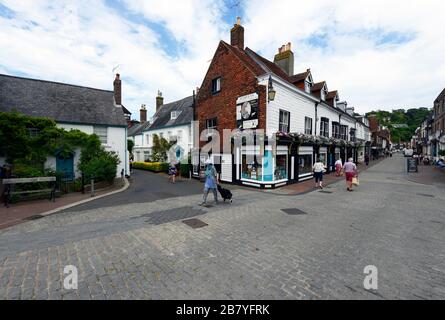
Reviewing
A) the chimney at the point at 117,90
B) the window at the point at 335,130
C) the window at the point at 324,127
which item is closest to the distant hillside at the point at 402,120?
the window at the point at 335,130

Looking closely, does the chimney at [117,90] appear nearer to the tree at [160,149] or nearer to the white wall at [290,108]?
the tree at [160,149]

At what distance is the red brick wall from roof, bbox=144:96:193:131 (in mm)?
6739

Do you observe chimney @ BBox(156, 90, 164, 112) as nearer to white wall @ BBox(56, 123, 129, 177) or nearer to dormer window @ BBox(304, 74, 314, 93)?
white wall @ BBox(56, 123, 129, 177)

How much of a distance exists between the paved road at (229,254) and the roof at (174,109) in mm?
19117

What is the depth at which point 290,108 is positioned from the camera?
14.6m

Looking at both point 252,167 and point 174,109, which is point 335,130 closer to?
point 252,167

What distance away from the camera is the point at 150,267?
12.4ft

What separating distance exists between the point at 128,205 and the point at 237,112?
31.2 feet

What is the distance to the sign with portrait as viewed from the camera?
13.2m

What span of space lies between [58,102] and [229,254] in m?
19.1

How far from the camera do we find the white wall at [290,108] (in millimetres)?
12836
